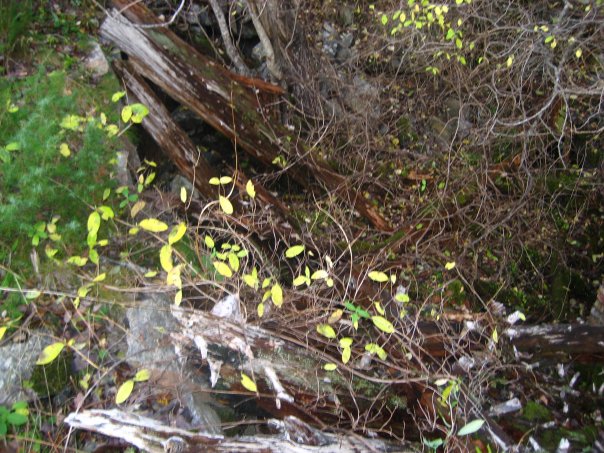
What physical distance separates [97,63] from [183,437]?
3.03 m

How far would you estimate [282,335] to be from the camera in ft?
9.38

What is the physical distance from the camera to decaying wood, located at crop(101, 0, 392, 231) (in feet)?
Result: 12.2

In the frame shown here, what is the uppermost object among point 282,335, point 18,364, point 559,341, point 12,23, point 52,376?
point 12,23

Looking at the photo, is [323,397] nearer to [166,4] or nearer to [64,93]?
[64,93]

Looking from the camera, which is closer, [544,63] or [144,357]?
[144,357]

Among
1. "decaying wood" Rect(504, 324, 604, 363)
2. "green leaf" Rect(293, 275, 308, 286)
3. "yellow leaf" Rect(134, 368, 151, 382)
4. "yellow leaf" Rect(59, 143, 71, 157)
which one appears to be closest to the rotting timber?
"decaying wood" Rect(504, 324, 604, 363)

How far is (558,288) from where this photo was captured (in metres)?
4.14

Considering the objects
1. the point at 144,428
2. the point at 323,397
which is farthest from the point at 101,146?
the point at 323,397

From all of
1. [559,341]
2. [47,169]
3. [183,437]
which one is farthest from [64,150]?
[559,341]

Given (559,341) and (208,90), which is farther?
(208,90)

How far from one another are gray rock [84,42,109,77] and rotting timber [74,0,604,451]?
5.2 inches

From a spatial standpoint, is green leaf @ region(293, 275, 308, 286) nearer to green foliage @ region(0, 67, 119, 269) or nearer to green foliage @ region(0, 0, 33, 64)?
green foliage @ region(0, 67, 119, 269)

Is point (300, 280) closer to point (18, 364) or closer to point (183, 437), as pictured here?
point (183, 437)

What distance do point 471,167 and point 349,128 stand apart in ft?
3.88
